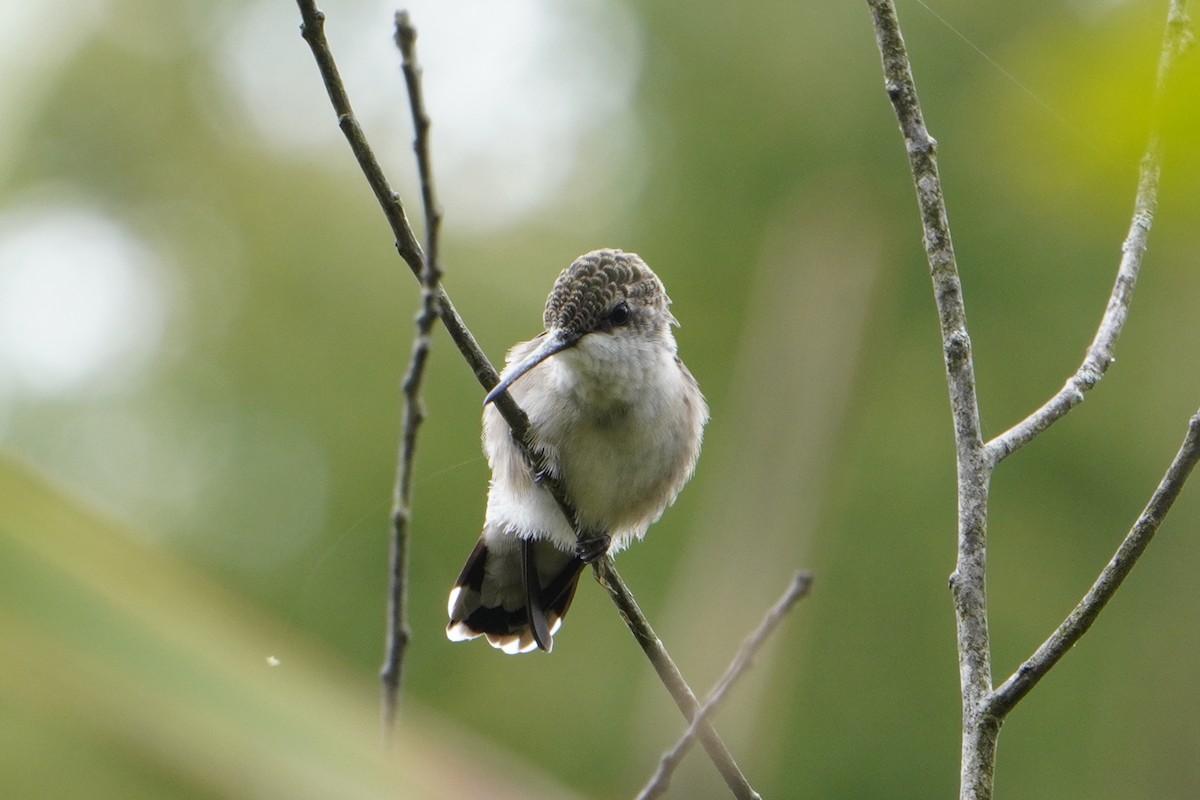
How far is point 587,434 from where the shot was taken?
12.7 ft

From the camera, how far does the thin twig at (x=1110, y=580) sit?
77.7 inches

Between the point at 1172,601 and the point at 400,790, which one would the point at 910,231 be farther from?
the point at 400,790

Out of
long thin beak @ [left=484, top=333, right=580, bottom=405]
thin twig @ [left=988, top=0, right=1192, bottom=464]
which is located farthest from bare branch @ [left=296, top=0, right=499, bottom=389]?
thin twig @ [left=988, top=0, right=1192, bottom=464]

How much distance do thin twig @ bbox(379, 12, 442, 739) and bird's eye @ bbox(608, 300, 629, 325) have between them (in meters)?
2.11

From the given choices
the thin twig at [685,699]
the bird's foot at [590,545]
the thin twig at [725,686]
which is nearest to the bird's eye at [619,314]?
the bird's foot at [590,545]

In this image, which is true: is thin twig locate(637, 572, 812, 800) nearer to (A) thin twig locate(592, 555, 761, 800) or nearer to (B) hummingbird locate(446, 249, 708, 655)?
(A) thin twig locate(592, 555, 761, 800)

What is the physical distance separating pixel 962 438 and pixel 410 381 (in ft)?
3.75

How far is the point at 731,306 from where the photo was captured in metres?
11.1

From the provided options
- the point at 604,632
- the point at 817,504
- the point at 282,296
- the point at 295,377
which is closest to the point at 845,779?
the point at 604,632

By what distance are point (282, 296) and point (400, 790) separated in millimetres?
12218

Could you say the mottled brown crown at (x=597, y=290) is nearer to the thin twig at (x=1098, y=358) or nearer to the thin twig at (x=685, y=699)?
the thin twig at (x=685, y=699)

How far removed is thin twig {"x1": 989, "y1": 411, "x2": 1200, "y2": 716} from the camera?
6.48ft

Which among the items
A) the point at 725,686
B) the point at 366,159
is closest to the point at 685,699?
the point at 725,686

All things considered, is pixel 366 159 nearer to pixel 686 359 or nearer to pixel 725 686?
pixel 725 686
